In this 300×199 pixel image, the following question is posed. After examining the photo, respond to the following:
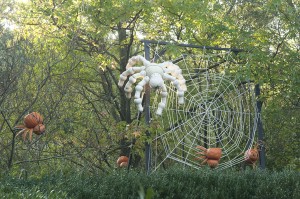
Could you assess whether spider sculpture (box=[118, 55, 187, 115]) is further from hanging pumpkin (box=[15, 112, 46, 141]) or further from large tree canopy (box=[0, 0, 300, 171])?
hanging pumpkin (box=[15, 112, 46, 141])

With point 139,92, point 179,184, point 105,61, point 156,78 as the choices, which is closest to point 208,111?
point 156,78

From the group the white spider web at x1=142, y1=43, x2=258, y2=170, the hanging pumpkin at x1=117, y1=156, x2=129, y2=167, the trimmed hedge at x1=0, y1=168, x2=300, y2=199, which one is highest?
the white spider web at x1=142, y1=43, x2=258, y2=170

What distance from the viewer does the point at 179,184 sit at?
6652 millimetres

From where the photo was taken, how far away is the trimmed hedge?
6.12 m

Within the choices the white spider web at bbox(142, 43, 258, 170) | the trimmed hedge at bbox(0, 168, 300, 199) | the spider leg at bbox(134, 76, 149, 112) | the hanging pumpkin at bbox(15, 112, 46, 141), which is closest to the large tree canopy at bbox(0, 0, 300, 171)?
the white spider web at bbox(142, 43, 258, 170)

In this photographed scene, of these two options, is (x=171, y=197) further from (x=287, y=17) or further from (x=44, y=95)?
(x=287, y=17)

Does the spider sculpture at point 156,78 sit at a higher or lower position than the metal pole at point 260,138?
higher

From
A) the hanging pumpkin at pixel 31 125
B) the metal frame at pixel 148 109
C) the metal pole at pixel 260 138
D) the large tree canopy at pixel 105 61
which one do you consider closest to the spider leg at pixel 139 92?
the metal frame at pixel 148 109

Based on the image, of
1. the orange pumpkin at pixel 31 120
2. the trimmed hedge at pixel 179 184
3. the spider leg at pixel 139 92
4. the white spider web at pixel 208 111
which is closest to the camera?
the trimmed hedge at pixel 179 184

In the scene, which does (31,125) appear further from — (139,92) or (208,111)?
(208,111)

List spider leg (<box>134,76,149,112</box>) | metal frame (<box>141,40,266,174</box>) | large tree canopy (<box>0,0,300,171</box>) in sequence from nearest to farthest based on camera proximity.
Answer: spider leg (<box>134,76,149,112</box>) → large tree canopy (<box>0,0,300,171</box>) → metal frame (<box>141,40,266,174</box>)

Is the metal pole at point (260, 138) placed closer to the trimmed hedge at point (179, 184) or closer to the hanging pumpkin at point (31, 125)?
the trimmed hedge at point (179, 184)

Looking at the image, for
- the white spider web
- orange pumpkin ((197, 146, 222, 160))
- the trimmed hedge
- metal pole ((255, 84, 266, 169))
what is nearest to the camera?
the trimmed hedge

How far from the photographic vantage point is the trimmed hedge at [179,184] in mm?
6121
